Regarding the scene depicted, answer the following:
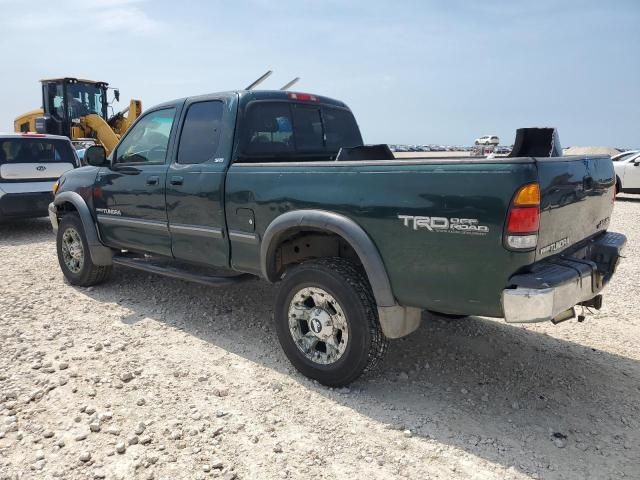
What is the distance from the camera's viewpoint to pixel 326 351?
3525 millimetres

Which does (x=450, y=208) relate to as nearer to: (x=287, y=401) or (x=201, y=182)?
(x=287, y=401)

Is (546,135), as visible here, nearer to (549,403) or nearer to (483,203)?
(483,203)

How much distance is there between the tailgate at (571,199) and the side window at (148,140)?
3253mm

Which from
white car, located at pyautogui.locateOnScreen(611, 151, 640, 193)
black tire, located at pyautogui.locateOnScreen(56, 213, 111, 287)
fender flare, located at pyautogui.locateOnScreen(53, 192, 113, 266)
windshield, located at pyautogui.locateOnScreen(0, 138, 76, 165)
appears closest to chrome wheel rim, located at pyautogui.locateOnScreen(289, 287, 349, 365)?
fender flare, located at pyautogui.locateOnScreen(53, 192, 113, 266)

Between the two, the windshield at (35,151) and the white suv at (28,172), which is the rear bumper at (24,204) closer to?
the white suv at (28,172)

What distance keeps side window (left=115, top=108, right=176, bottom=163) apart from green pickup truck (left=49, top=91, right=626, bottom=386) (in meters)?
0.02

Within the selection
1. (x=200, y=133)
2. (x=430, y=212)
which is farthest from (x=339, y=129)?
(x=430, y=212)

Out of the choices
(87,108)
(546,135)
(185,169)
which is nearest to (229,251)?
(185,169)

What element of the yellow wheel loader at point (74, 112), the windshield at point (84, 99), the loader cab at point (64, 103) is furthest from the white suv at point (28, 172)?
the windshield at point (84, 99)

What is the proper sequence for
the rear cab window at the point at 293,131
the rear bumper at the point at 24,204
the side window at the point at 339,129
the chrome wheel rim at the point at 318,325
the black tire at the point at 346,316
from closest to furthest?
the black tire at the point at 346,316 → the chrome wheel rim at the point at 318,325 → the rear cab window at the point at 293,131 → the side window at the point at 339,129 → the rear bumper at the point at 24,204

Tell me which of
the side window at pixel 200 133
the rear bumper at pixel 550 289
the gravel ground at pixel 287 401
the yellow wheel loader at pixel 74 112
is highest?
the yellow wheel loader at pixel 74 112

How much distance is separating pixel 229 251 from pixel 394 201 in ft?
5.19

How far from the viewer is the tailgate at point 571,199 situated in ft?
8.96

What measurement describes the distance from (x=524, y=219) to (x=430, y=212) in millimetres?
488
